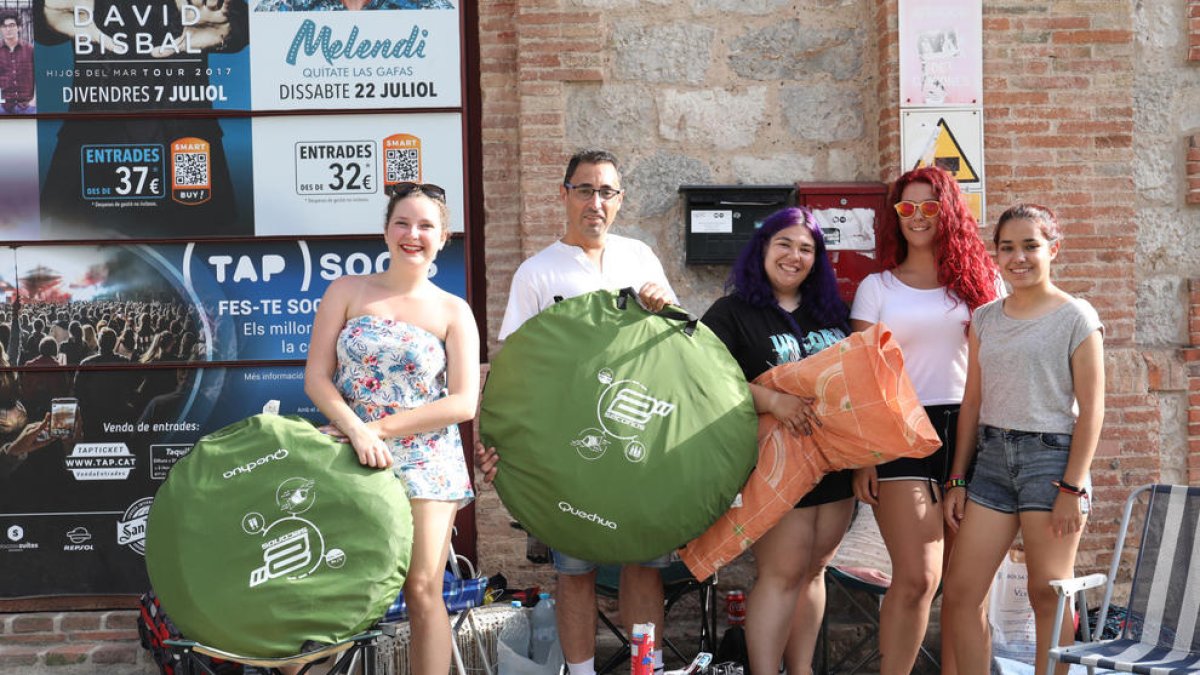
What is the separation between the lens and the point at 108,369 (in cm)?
502

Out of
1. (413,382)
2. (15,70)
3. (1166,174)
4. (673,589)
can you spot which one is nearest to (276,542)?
(413,382)

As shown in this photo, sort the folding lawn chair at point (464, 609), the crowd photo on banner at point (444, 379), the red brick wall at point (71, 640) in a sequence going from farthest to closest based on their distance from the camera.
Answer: the red brick wall at point (71, 640), the folding lawn chair at point (464, 609), the crowd photo on banner at point (444, 379)

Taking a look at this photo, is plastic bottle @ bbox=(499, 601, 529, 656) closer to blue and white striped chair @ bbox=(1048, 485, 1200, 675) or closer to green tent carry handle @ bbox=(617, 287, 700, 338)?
green tent carry handle @ bbox=(617, 287, 700, 338)

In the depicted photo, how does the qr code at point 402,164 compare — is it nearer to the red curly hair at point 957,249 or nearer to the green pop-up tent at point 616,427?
the green pop-up tent at point 616,427

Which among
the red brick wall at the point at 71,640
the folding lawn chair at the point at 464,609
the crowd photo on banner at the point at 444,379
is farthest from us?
the red brick wall at the point at 71,640

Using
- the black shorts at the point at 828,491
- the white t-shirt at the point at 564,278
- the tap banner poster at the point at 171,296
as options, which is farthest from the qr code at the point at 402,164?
Answer: the black shorts at the point at 828,491

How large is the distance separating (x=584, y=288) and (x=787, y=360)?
707 mm

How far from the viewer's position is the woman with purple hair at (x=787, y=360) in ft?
11.9

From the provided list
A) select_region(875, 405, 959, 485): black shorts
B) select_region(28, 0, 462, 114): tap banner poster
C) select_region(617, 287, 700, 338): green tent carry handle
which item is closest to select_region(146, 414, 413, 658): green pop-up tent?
select_region(617, 287, 700, 338): green tent carry handle

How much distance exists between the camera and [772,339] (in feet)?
12.2

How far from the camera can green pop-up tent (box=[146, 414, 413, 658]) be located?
10.2 ft

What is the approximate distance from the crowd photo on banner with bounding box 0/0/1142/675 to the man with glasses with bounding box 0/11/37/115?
0.5 inches

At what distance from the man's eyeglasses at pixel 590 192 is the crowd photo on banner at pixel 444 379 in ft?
0.11

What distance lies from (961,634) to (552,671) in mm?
1502
